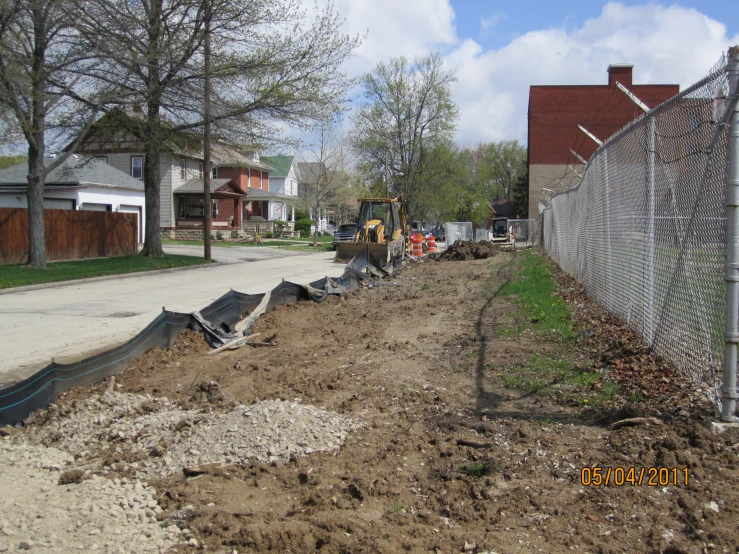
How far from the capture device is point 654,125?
649 centimetres

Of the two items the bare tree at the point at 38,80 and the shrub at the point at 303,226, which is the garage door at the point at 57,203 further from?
the shrub at the point at 303,226

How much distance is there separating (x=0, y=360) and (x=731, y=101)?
858cm

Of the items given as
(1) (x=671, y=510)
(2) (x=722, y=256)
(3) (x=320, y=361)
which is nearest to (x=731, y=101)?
(2) (x=722, y=256)

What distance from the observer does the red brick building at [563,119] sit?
4697 centimetres

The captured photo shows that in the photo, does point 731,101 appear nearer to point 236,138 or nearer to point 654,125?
point 654,125

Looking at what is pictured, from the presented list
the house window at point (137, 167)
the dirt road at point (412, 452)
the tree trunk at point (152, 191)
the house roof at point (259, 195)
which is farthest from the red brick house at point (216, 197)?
the dirt road at point (412, 452)

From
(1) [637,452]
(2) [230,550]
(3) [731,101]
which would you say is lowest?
(2) [230,550]

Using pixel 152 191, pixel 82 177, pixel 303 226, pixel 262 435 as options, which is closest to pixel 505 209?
pixel 303 226

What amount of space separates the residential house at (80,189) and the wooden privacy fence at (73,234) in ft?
6.90

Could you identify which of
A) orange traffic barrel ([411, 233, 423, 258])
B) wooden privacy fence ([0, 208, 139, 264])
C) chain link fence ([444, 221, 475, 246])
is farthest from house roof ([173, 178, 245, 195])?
orange traffic barrel ([411, 233, 423, 258])

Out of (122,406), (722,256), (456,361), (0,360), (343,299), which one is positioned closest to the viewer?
(722,256)

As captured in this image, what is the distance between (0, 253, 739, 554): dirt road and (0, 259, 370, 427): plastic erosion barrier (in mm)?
201

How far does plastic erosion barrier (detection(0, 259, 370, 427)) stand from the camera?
18.4 feet

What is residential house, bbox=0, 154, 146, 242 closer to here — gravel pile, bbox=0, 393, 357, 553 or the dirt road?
the dirt road
